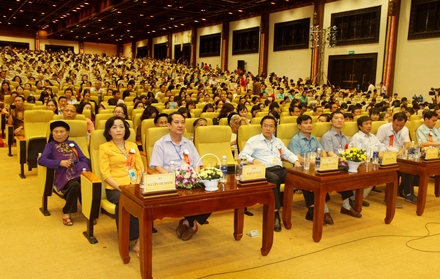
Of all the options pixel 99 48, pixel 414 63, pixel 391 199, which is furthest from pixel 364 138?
pixel 99 48

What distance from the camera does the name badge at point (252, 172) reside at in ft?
9.74

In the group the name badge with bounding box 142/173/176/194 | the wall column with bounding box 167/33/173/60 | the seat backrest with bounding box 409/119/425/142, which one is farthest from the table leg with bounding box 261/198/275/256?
the wall column with bounding box 167/33/173/60

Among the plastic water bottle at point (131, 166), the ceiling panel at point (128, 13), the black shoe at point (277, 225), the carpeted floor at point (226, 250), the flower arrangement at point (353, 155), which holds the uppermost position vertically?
the ceiling panel at point (128, 13)

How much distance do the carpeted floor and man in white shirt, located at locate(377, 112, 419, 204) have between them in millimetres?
664

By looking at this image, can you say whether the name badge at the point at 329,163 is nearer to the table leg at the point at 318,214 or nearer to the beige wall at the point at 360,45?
the table leg at the point at 318,214

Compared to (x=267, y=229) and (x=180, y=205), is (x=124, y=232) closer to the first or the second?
(x=180, y=205)

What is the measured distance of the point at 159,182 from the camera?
2623mm

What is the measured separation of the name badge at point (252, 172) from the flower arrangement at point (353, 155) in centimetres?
98

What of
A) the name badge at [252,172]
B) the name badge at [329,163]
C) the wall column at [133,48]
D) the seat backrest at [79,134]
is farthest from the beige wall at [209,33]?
the name badge at [252,172]

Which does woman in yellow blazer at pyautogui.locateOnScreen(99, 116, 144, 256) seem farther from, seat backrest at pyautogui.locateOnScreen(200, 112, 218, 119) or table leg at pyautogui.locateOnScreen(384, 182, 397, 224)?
seat backrest at pyautogui.locateOnScreen(200, 112, 218, 119)

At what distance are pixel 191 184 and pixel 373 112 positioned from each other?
4.20m

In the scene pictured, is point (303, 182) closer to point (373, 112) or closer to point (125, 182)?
point (125, 182)

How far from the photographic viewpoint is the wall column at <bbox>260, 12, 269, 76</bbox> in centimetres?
2064

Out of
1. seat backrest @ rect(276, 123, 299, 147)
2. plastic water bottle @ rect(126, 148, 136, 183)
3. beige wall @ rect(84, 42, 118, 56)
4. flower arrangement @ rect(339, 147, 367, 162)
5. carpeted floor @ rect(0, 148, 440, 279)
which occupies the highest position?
beige wall @ rect(84, 42, 118, 56)
